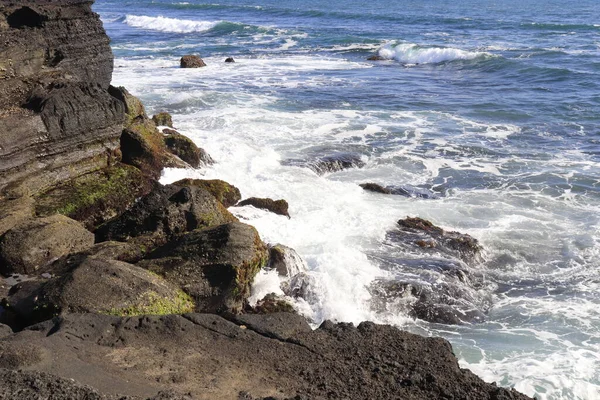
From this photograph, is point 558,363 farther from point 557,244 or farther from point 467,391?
point 557,244

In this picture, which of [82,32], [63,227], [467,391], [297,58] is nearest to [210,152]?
[82,32]

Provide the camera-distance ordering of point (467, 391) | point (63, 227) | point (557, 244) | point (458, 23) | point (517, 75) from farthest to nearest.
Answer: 1. point (458, 23)
2. point (517, 75)
3. point (557, 244)
4. point (63, 227)
5. point (467, 391)

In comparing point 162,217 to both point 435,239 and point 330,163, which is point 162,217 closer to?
point 435,239

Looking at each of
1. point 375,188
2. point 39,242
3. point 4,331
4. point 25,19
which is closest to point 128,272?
point 4,331

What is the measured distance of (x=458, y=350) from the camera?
9836 millimetres

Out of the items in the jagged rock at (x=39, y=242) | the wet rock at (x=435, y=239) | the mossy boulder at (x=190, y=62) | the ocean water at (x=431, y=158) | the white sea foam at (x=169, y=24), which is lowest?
the white sea foam at (x=169, y=24)

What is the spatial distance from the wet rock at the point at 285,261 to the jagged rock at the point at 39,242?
2.95m

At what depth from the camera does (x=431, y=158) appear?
63.4 feet

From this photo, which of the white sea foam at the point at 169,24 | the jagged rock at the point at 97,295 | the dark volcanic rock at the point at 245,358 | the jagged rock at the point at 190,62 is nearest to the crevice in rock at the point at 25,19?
the jagged rock at the point at 97,295

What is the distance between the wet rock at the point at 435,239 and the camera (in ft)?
42.8

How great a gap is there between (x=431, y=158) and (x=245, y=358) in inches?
519

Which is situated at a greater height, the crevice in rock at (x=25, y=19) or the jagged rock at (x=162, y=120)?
the crevice in rock at (x=25, y=19)

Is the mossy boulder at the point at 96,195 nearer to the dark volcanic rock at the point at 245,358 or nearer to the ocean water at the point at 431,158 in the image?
the ocean water at the point at 431,158

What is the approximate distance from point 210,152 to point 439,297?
28.2ft
